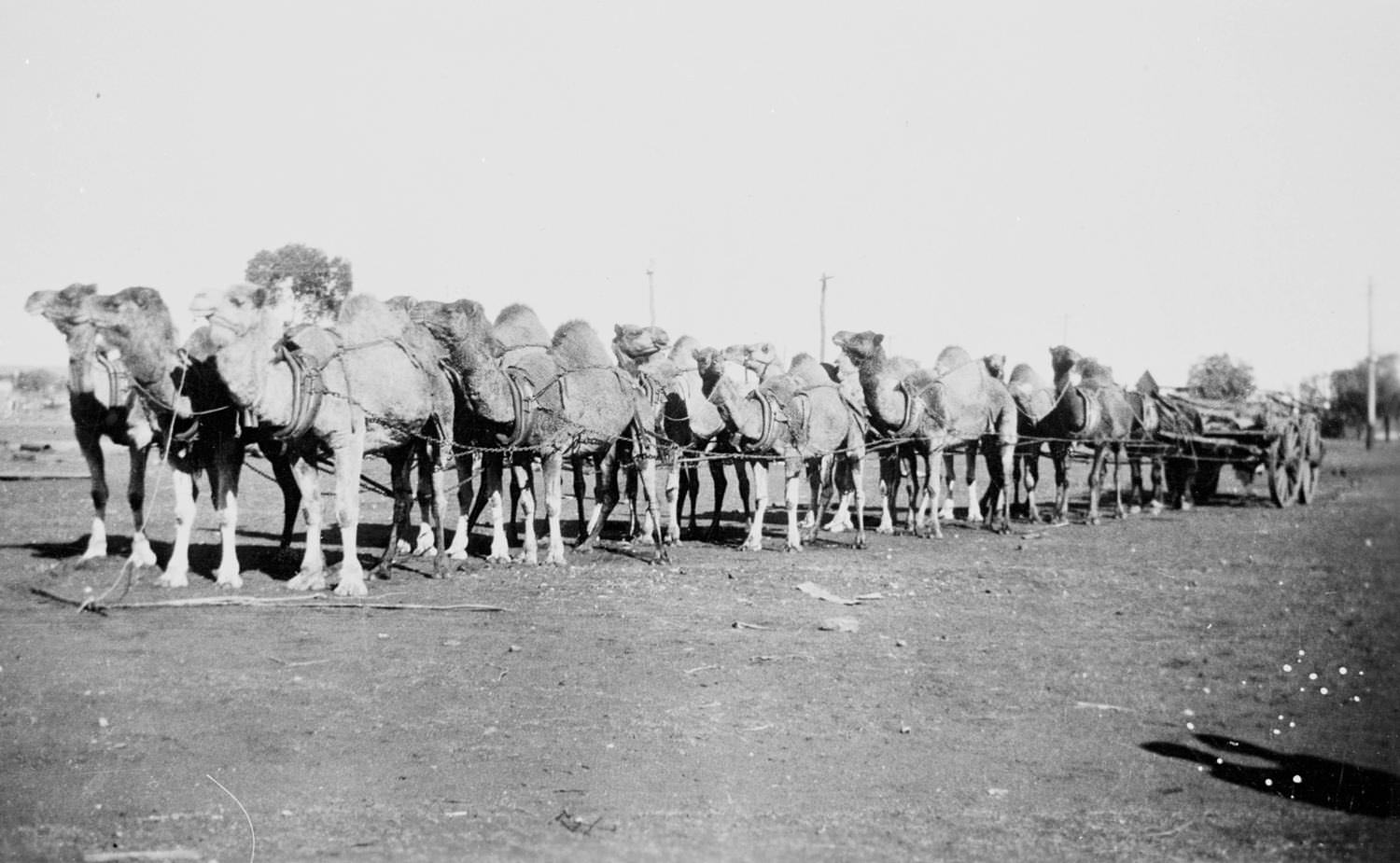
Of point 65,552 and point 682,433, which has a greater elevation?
point 682,433

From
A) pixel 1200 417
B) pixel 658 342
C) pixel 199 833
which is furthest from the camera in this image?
pixel 1200 417

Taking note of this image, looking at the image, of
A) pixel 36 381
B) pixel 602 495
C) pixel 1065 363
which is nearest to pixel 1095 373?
pixel 1065 363

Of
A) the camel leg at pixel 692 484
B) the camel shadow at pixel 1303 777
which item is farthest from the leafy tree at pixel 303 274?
the camel shadow at pixel 1303 777

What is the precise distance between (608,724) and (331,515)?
1404 centimetres

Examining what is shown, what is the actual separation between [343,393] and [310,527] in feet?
4.61

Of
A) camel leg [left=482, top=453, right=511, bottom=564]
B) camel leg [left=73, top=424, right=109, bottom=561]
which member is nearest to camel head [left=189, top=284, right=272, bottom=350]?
camel leg [left=73, top=424, right=109, bottom=561]

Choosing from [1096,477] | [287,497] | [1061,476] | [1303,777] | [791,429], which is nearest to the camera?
[1303,777]

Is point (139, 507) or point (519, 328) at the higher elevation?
point (519, 328)

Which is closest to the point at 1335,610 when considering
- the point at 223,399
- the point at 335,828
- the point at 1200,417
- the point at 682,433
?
the point at 682,433

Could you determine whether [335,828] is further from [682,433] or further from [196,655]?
Answer: [682,433]

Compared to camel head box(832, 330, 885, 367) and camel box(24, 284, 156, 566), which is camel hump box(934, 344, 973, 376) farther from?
camel box(24, 284, 156, 566)

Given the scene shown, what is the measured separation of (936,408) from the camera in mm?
17844

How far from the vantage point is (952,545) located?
54.2 ft

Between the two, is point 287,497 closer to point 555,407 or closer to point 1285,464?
point 555,407
